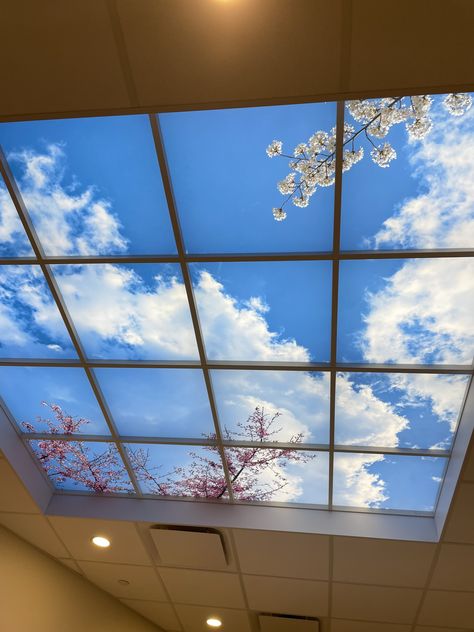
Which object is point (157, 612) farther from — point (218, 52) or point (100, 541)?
point (218, 52)

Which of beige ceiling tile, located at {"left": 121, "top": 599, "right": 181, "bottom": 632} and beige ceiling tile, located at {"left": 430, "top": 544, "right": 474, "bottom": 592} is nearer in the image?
beige ceiling tile, located at {"left": 430, "top": 544, "right": 474, "bottom": 592}

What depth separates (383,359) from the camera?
241cm

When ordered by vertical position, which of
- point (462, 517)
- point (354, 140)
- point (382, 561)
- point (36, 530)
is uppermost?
point (354, 140)

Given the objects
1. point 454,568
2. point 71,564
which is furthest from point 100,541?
point 454,568

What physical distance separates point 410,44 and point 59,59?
105 cm

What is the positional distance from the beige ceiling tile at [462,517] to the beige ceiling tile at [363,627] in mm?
1340

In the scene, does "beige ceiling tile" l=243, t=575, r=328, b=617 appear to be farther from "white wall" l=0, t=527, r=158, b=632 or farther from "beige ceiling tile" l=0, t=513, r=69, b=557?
"beige ceiling tile" l=0, t=513, r=69, b=557

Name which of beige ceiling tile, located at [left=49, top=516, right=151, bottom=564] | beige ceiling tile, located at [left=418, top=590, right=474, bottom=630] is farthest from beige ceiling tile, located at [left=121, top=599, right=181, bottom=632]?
beige ceiling tile, located at [left=418, top=590, right=474, bottom=630]

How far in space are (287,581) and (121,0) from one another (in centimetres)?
370

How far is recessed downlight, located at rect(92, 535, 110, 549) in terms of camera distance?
3.53m

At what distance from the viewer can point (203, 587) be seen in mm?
3805

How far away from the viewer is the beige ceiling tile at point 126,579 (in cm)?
382

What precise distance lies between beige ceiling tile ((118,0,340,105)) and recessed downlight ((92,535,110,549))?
316 cm

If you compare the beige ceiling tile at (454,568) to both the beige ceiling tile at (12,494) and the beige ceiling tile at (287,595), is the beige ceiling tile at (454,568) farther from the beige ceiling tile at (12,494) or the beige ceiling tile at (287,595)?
the beige ceiling tile at (12,494)
